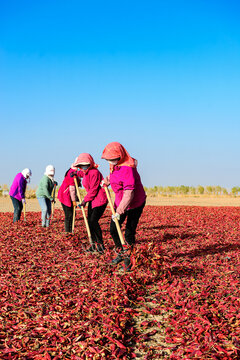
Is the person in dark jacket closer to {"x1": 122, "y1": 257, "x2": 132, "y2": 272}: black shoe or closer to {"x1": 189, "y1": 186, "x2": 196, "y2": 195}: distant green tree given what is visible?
{"x1": 122, "y1": 257, "x2": 132, "y2": 272}: black shoe

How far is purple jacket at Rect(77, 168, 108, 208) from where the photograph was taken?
301 inches

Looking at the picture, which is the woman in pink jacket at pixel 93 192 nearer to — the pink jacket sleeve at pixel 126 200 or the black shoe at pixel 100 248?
the black shoe at pixel 100 248

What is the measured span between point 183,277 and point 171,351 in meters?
2.42

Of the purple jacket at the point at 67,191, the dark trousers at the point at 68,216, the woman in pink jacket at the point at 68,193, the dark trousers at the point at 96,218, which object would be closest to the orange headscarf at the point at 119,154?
the dark trousers at the point at 96,218

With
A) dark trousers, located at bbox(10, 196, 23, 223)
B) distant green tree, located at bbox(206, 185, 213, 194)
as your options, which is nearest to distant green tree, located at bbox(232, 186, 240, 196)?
distant green tree, located at bbox(206, 185, 213, 194)

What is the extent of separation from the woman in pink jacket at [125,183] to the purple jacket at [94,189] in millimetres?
1239

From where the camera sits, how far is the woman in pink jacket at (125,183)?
5941mm

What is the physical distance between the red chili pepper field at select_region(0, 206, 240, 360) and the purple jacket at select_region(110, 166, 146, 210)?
0.81 metres

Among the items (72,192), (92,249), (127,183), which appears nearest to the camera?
(127,183)

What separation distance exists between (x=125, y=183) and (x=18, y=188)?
7193mm

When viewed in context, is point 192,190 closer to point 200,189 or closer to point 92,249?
point 200,189

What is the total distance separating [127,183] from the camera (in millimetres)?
5930

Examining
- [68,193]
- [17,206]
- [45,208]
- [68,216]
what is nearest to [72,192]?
[68,193]

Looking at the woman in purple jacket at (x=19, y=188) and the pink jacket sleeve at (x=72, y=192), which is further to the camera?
the woman in purple jacket at (x=19, y=188)
